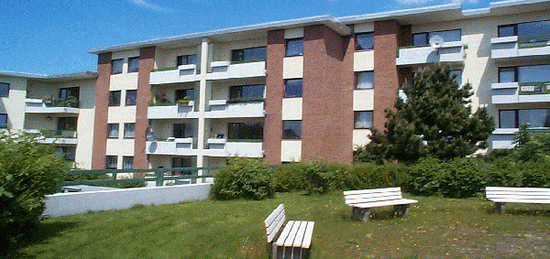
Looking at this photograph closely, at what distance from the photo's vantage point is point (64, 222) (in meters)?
10.4

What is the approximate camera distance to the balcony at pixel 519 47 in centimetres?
2348

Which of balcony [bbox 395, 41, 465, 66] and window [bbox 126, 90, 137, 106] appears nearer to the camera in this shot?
balcony [bbox 395, 41, 465, 66]

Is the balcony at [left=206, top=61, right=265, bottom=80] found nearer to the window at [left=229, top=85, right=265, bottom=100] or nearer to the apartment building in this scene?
the window at [left=229, top=85, right=265, bottom=100]

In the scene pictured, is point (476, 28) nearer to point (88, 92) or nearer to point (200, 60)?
point (200, 60)

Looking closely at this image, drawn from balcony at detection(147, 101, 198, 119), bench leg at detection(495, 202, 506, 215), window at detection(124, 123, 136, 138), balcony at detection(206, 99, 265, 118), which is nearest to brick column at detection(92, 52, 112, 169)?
window at detection(124, 123, 136, 138)

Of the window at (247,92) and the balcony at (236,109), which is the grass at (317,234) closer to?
the balcony at (236,109)

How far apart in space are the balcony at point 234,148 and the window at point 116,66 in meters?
11.3

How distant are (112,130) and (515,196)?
31.2 metres

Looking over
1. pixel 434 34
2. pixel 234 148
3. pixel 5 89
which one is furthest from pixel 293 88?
pixel 5 89

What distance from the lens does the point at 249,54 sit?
30.8 m

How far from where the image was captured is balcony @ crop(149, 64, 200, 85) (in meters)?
31.4

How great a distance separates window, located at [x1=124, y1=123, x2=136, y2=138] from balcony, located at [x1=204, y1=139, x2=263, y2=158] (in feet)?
25.1

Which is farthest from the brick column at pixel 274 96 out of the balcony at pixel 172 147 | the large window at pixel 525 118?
the large window at pixel 525 118

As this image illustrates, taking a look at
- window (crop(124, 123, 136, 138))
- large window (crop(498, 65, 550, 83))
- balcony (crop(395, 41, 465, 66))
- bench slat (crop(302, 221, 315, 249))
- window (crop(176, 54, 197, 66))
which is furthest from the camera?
window (crop(124, 123, 136, 138))
